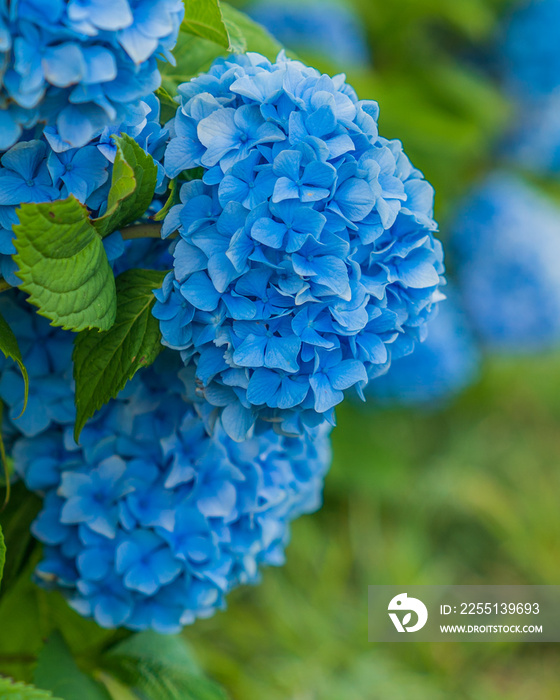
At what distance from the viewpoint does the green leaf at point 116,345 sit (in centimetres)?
50

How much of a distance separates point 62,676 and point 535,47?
5.95ft

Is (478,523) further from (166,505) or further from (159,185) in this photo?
(159,185)

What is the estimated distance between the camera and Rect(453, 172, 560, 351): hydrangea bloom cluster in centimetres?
180

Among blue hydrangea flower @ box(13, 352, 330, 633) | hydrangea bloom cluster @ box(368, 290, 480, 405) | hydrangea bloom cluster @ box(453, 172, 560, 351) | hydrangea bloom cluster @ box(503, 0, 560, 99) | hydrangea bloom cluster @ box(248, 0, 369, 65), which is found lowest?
blue hydrangea flower @ box(13, 352, 330, 633)

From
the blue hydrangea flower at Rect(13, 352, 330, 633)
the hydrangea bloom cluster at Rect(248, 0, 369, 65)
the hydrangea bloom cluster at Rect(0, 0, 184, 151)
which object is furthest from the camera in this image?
the hydrangea bloom cluster at Rect(248, 0, 369, 65)

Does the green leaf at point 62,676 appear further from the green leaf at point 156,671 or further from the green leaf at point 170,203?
the green leaf at point 170,203

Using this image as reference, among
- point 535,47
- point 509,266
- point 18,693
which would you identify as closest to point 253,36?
point 18,693

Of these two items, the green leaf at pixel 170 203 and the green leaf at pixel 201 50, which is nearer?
the green leaf at pixel 170 203

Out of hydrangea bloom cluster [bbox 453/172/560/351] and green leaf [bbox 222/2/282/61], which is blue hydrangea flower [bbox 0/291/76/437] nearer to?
green leaf [bbox 222/2/282/61]

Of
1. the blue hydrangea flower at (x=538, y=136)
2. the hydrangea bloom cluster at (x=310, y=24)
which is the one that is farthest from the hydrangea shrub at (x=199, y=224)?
the blue hydrangea flower at (x=538, y=136)

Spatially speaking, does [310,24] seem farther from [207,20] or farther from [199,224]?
[199,224]

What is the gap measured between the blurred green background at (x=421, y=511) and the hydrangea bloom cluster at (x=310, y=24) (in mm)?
78

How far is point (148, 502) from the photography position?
596mm

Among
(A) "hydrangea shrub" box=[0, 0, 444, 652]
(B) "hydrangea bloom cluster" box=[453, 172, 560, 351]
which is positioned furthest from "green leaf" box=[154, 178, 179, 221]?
(B) "hydrangea bloom cluster" box=[453, 172, 560, 351]
